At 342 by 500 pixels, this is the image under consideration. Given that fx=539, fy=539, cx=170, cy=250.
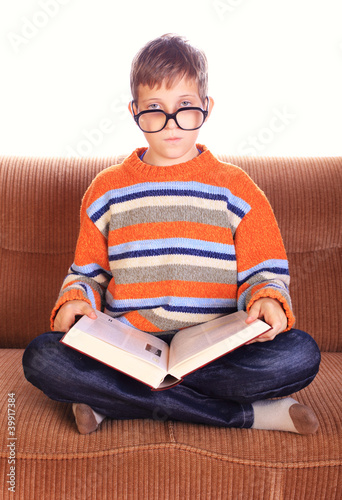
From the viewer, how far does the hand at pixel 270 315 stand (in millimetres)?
1057

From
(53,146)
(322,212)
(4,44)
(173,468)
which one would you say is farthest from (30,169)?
(173,468)

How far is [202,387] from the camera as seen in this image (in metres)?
1.12

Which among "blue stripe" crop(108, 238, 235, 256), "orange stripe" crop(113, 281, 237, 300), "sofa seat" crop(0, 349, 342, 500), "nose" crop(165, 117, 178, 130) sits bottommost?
"sofa seat" crop(0, 349, 342, 500)

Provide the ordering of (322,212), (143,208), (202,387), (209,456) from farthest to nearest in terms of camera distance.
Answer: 1. (322,212)
2. (143,208)
3. (202,387)
4. (209,456)

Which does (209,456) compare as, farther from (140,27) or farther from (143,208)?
(140,27)

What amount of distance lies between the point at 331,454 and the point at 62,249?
0.96 m

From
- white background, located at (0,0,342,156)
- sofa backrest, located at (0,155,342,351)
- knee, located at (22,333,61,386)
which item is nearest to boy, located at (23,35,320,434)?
knee, located at (22,333,61,386)

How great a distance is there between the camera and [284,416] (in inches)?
41.1

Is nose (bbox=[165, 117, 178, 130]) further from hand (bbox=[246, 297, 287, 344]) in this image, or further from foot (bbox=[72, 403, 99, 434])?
foot (bbox=[72, 403, 99, 434])

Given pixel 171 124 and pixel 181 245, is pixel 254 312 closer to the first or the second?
pixel 181 245

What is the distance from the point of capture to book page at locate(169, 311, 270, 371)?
0.97 meters

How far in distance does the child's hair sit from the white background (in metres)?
0.57

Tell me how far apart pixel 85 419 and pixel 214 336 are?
285 mm

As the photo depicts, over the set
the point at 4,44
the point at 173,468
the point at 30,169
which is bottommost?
the point at 173,468
